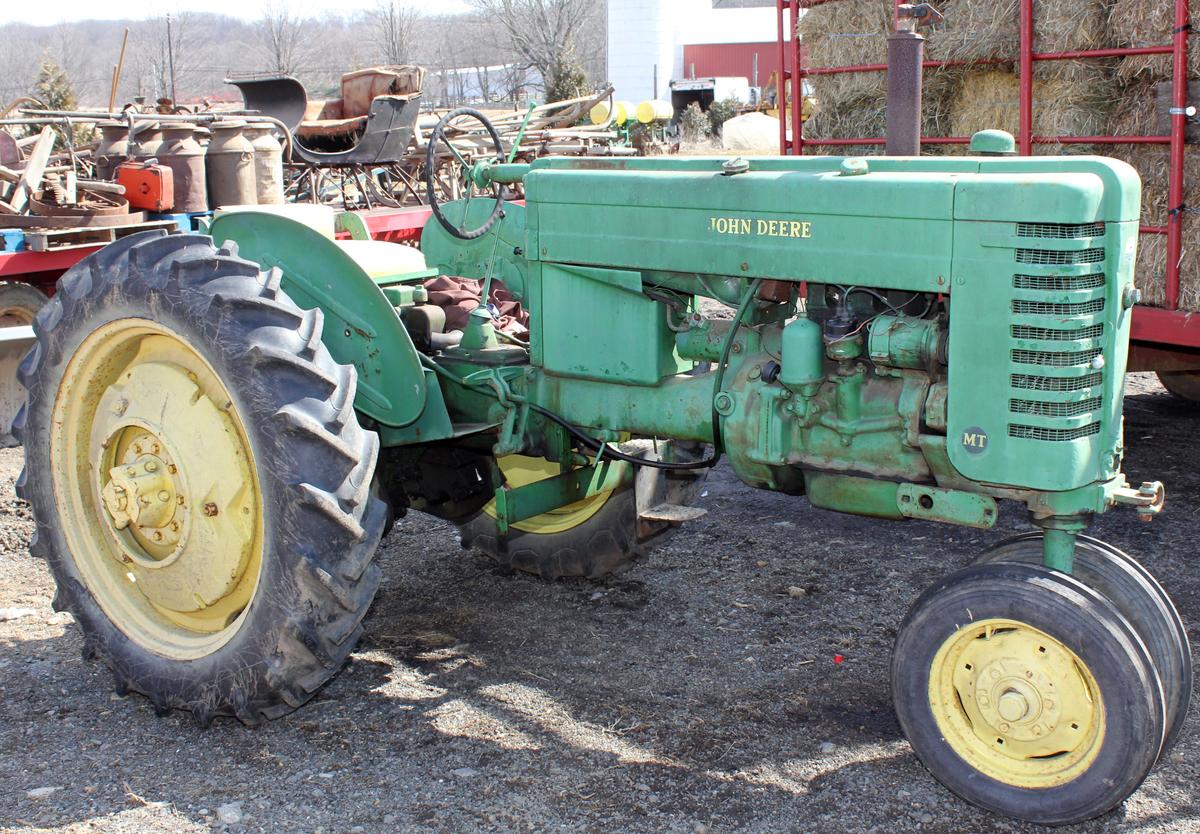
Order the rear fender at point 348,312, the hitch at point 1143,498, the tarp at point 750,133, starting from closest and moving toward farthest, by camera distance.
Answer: the hitch at point 1143,498 < the rear fender at point 348,312 < the tarp at point 750,133

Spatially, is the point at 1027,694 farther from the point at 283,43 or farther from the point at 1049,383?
the point at 283,43

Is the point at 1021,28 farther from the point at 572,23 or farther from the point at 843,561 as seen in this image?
the point at 572,23

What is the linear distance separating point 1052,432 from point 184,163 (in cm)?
651

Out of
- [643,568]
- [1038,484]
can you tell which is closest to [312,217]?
[643,568]

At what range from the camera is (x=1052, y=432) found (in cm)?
284

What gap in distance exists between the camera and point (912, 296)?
3.08m

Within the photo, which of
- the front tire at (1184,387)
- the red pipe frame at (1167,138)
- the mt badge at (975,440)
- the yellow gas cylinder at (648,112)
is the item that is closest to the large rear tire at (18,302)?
the red pipe frame at (1167,138)

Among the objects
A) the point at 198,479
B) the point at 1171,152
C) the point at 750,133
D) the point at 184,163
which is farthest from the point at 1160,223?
the point at 750,133

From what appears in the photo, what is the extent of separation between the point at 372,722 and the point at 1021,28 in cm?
398

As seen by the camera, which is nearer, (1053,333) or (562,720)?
(1053,333)

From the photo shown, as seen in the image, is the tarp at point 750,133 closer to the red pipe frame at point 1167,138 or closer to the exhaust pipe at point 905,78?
the red pipe frame at point 1167,138

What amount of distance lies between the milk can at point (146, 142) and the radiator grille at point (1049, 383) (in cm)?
656

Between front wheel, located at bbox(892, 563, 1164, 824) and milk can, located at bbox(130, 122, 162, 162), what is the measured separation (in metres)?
6.56

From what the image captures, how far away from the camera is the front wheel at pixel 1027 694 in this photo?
2.72 m
